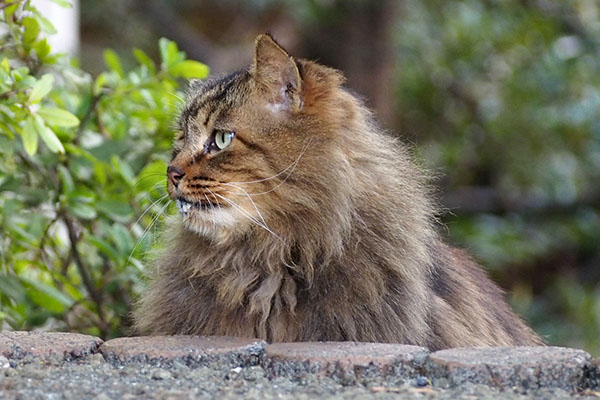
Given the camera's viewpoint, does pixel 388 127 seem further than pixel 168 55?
Yes

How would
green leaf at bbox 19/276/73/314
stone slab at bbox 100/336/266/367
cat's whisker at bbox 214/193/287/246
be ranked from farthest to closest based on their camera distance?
1. green leaf at bbox 19/276/73/314
2. cat's whisker at bbox 214/193/287/246
3. stone slab at bbox 100/336/266/367

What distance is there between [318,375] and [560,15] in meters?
5.90

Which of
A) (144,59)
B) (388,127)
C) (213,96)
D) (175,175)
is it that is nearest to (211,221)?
(175,175)

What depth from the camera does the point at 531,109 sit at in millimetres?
7504

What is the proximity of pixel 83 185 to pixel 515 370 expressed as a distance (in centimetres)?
210

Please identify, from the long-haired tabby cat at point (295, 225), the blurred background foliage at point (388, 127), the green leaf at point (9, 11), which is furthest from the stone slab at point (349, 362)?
the green leaf at point (9, 11)

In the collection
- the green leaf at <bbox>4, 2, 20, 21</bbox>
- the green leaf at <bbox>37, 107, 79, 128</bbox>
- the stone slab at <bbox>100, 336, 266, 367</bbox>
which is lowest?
the stone slab at <bbox>100, 336, 266, 367</bbox>

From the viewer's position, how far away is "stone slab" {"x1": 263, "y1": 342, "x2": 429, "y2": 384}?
2.28 m

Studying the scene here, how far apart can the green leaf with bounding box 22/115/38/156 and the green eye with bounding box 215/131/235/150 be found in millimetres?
565

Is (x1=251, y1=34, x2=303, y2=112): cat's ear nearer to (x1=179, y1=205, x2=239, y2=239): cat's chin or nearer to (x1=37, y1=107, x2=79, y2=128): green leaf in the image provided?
(x1=179, y1=205, x2=239, y2=239): cat's chin

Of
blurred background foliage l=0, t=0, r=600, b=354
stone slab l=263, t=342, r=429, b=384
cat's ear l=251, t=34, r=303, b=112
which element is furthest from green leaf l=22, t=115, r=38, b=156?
stone slab l=263, t=342, r=429, b=384

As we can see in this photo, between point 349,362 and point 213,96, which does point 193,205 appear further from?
point 349,362

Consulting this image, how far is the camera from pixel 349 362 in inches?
90.1

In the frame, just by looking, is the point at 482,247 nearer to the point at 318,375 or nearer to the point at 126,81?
the point at 126,81
